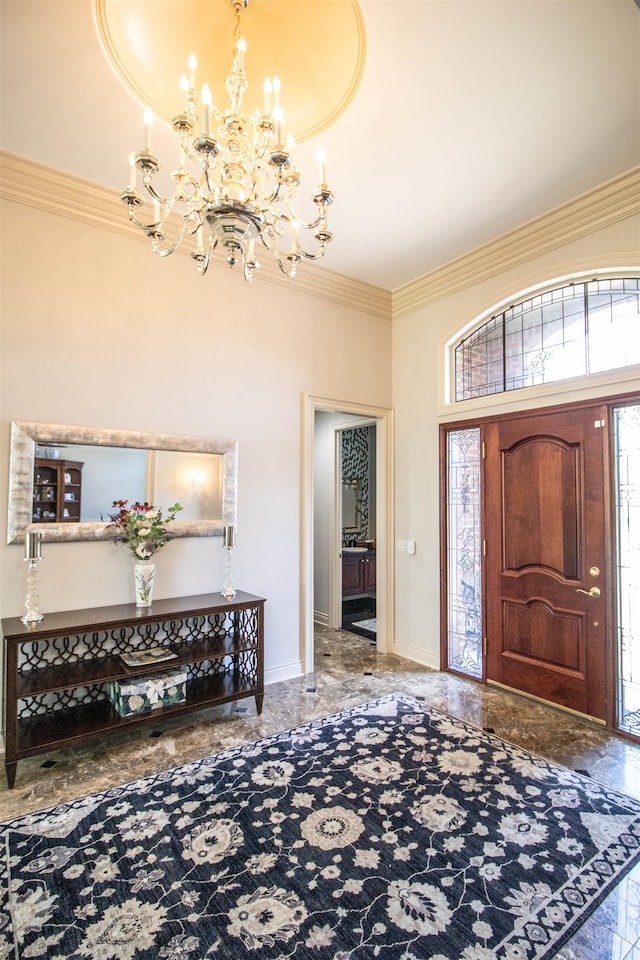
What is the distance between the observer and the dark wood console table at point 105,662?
260 cm

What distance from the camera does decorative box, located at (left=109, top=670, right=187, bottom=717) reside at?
2.92 metres

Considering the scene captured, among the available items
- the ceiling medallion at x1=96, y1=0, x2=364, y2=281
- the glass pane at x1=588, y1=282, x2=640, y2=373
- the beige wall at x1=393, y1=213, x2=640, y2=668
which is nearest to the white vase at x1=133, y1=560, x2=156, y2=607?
the ceiling medallion at x1=96, y1=0, x2=364, y2=281

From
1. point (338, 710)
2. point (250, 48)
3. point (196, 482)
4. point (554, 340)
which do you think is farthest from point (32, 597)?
point (554, 340)

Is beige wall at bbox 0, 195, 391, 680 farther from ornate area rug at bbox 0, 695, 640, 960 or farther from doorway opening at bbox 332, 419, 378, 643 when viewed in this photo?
doorway opening at bbox 332, 419, 378, 643

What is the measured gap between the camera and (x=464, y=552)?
423cm

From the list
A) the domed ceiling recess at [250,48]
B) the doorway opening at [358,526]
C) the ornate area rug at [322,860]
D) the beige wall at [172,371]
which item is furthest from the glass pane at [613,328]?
the doorway opening at [358,526]

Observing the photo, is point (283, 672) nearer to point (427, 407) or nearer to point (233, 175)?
point (427, 407)

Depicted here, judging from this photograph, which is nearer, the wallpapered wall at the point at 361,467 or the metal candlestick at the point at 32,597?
the metal candlestick at the point at 32,597

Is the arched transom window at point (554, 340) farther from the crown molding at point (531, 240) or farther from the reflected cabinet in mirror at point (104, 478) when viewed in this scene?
the reflected cabinet in mirror at point (104, 478)

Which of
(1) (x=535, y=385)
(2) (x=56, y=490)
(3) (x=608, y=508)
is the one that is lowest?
(3) (x=608, y=508)

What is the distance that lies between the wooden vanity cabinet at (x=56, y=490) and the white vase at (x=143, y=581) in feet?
1.73

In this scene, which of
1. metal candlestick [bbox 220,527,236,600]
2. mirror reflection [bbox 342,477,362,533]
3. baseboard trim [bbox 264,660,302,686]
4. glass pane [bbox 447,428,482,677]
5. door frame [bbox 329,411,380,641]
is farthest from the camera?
mirror reflection [bbox 342,477,362,533]

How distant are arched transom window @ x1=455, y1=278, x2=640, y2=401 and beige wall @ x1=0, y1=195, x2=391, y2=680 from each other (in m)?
1.09

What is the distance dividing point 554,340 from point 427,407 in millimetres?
1278
